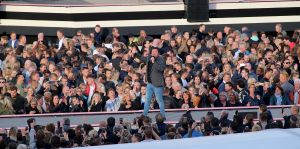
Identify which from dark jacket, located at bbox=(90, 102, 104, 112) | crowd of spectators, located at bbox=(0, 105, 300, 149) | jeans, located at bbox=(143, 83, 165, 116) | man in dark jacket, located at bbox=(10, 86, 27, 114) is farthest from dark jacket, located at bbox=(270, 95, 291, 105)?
man in dark jacket, located at bbox=(10, 86, 27, 114)

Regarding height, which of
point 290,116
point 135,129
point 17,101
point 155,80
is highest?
point 155,80

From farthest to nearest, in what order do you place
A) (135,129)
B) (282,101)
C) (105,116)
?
1. (282,101)
2. (105,116)
3. (135,129)

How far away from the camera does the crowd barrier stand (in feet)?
50.8

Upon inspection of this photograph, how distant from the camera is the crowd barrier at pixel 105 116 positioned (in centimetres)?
1547

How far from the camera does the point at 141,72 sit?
18812 mm

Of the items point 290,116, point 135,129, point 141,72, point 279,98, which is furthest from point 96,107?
point 290,116

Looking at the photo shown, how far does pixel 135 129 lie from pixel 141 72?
416 cm

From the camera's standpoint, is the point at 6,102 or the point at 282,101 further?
the point at 282,101

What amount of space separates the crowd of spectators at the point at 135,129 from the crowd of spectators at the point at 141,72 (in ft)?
4.81

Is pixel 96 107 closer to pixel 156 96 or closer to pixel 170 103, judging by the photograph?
pixel 156 96

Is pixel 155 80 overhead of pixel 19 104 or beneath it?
overhead

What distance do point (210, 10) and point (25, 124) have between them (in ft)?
35.1

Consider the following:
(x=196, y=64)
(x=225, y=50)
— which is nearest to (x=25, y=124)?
(x=196, y=64)

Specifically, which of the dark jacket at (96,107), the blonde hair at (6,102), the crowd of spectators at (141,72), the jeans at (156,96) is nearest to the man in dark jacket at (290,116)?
the crowd of spectators at (141,72)
